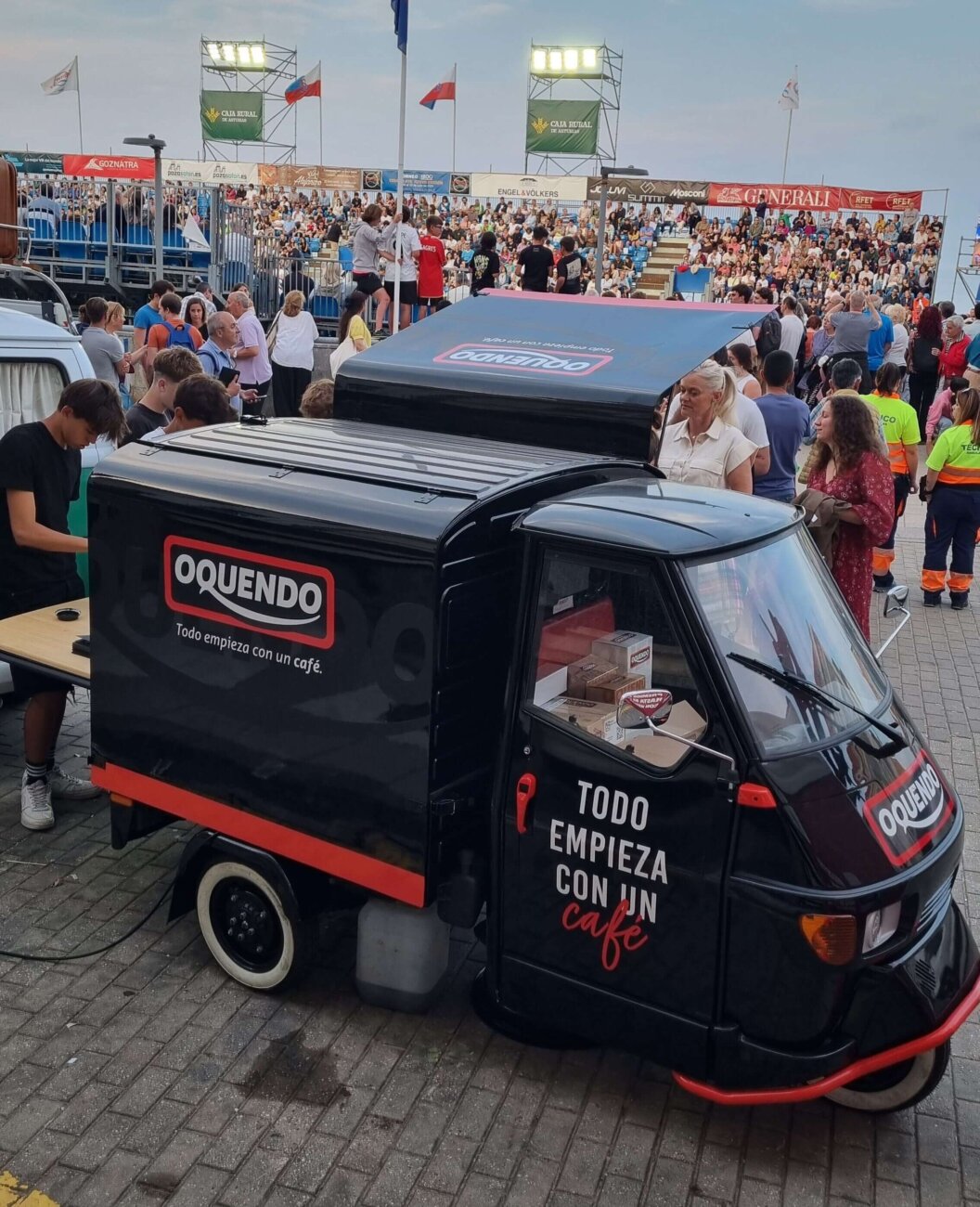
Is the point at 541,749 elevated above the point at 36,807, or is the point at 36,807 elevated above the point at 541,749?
the point at 541,749

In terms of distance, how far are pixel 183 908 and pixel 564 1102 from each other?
1.69 m

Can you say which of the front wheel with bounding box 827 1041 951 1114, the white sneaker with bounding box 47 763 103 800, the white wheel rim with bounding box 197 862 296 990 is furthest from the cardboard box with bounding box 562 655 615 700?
the white sneaker with bounding box 47 763 103 800

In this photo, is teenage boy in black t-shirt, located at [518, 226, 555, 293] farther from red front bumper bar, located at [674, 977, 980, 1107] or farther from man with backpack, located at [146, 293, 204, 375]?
red front bumper bar, located at [674, 977, 980, 1107]

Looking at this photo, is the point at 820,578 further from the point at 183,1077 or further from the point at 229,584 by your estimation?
the point at 183,1077

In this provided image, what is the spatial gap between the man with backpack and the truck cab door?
30.3ft

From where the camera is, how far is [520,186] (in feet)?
126

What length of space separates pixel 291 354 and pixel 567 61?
43445 mm

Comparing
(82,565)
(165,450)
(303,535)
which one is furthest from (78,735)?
(303,535)

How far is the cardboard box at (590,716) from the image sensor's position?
3.60 meters

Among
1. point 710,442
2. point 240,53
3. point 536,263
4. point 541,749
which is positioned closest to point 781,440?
point 710,442

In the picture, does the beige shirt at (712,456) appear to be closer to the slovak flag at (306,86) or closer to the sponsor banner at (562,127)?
the sponsor banner at (562,127)

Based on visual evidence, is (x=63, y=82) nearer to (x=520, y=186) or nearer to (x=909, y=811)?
(x=520, y=186)

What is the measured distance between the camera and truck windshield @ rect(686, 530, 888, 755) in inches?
134

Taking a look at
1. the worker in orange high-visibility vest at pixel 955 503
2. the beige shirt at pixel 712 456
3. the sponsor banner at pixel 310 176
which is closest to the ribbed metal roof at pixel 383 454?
the beige shirt at pixel 712 456
